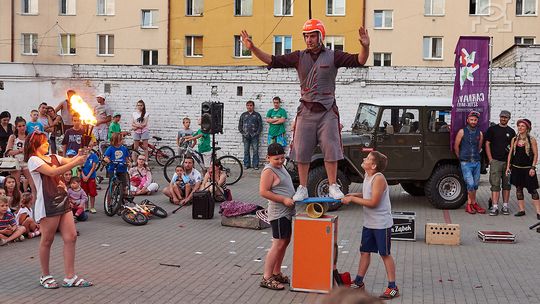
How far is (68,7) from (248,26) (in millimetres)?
11244

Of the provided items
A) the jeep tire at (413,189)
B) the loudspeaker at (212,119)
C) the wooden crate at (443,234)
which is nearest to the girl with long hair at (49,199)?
the wooden crate at (443,234)

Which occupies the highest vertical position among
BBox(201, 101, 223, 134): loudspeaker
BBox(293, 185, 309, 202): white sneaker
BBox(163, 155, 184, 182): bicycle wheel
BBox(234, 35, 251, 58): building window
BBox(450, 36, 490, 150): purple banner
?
BBox(234, 35, 251, 58): building window

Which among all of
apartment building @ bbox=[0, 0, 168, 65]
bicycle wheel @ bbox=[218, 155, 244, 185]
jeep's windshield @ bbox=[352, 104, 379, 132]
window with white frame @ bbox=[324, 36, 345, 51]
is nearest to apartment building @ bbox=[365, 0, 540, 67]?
window with white frame @ bbox=[324, 36, 345, 51]

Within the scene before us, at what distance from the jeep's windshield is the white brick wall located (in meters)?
7.23

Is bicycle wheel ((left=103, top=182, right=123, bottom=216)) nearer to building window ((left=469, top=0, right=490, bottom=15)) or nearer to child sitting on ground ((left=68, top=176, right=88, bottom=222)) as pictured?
child sitting on ground ((left=68, top=176, right=88, bottom=222))

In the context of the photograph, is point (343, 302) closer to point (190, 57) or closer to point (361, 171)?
point (361, 171)

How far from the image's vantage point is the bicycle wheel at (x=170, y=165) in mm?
19047

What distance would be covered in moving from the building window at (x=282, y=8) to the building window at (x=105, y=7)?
32.1ft

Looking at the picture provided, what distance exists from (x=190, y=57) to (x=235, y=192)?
2477 centimetres

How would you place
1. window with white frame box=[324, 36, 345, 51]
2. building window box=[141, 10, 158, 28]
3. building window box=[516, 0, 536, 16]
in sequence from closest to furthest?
1. building window box=[516, 0, 536, 16]
2. window with white frame box=[324, 36, 345, 51]
3. building window box=[141, 10, 158, 28]

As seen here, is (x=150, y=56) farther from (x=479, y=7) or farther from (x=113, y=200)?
(x=113, y=200)

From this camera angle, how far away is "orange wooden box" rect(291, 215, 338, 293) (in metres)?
8.03

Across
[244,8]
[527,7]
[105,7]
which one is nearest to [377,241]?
[244,8]

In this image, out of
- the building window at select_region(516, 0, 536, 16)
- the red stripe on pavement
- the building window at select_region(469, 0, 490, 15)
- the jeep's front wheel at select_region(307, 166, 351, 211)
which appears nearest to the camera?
the red stripe on pavement
